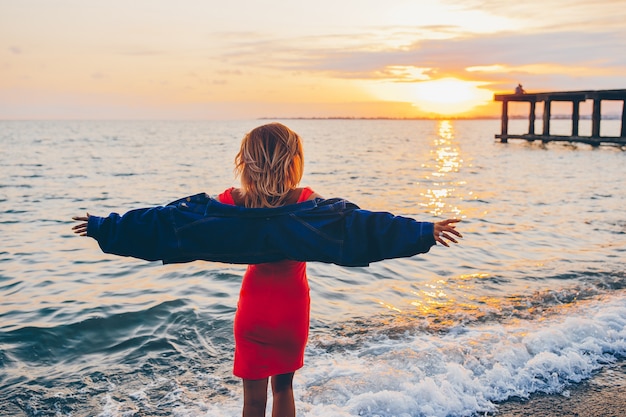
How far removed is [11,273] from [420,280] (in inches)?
248

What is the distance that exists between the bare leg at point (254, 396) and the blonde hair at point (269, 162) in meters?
0.95

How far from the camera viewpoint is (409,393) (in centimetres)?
449

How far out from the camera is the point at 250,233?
9.23 ft

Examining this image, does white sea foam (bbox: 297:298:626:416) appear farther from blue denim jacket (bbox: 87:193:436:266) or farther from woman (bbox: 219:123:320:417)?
blue denim jacket (bbox: 87:193:436:266)

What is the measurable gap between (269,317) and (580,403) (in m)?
2.79

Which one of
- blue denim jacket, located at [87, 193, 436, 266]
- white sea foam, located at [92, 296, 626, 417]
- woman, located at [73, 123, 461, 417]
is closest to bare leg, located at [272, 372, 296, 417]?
woman, located at [73, 123, 461, 417]

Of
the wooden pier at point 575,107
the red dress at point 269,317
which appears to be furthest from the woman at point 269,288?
the wooden pier at point 575,107

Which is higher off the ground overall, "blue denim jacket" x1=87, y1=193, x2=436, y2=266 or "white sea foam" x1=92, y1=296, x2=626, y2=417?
"blue denim jacket" x1=87, y1=193, x2=436, y2=266

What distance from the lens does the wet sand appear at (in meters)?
4.16

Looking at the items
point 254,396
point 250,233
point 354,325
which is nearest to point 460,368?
point 354,325

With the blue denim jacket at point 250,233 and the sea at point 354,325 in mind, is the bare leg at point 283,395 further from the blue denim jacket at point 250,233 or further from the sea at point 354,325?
the sea at point 354,325

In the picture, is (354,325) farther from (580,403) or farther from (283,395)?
(283,395)

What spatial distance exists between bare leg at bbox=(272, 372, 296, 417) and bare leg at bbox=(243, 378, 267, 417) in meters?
0.08

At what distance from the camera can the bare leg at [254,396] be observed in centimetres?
301
